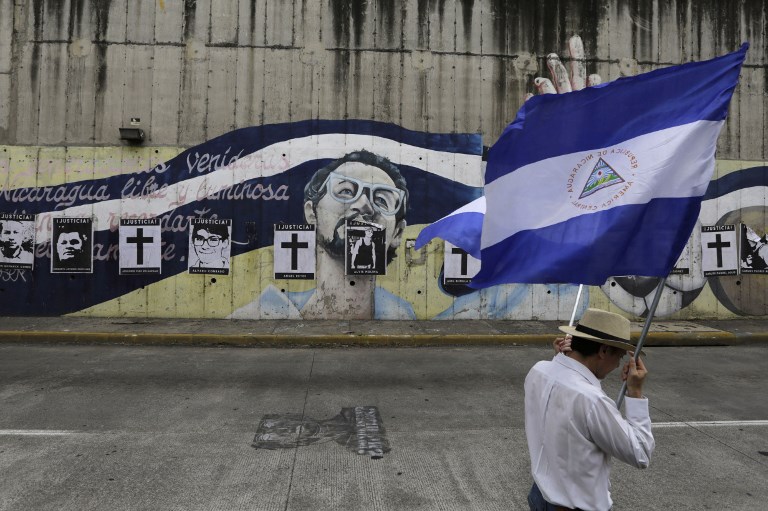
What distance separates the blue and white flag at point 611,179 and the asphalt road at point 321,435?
2.12 metres

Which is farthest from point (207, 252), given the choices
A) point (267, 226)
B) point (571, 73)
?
point (571, 73)

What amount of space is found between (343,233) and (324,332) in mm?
2817

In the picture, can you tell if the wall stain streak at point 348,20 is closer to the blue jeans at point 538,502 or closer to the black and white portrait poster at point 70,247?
the black and white portrait poster at point 70,247

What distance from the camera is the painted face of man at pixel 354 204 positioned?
12.7 m

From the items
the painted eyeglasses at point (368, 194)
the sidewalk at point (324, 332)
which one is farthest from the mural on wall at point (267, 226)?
the sidewalk at point (324, 332)

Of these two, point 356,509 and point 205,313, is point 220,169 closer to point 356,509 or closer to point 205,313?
point 205,313

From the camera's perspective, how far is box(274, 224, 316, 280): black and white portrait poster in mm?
12578

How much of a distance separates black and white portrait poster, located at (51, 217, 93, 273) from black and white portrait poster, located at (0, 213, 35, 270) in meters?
0.55

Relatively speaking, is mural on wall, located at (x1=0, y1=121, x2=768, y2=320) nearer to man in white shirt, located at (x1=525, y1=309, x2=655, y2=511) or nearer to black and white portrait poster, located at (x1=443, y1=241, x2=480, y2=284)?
black and white portrait poster, located at (x1=443, y1=241, x2=480, y2=284)

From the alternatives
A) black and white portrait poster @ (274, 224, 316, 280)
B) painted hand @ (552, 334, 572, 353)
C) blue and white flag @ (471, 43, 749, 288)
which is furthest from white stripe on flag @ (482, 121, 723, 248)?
black and white portrait poster @ (274, 224, 316, 280)

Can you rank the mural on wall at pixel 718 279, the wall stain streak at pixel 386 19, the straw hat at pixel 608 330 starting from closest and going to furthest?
the straw hat at pixel 608 330 → the wall stain streak at pixel 386 19 → the mural on wall at pixel 718 279

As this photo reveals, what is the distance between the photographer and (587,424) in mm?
2023

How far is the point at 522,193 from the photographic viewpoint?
300cm

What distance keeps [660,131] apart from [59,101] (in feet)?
45.8
